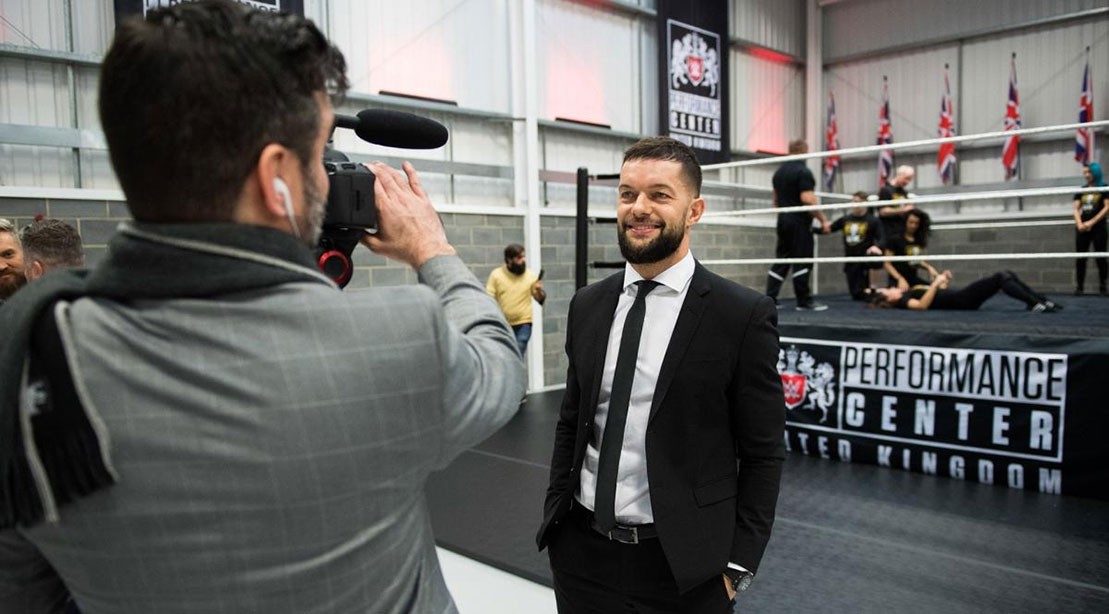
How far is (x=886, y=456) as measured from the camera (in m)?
4.02

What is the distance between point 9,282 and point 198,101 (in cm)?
229

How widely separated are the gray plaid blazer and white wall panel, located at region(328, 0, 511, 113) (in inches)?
228

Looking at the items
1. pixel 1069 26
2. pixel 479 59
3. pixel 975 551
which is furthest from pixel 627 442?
pixel 1069 26

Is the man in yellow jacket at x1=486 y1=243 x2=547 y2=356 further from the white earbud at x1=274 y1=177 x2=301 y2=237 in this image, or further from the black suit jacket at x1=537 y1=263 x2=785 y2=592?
the white earbud at x1=274 y1=177 x2=301 y2=237

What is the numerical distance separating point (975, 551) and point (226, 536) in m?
3.09

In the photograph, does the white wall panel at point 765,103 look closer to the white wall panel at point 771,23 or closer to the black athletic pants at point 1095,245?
the white wall panel at point 771,23

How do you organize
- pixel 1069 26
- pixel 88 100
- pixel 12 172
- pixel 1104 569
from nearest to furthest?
pixel 1104 569, pixel 12 172, pixel 88 100, pixel 1069 26

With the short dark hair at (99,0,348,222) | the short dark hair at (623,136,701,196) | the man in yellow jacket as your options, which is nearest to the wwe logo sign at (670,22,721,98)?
the man in yellow jacket

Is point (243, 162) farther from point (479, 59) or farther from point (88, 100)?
point (479, 59)

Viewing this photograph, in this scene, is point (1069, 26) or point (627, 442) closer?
point (627, 442)

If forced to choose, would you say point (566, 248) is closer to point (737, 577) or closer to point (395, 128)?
point (737, 577)

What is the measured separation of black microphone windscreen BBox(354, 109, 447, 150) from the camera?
0.85 metres

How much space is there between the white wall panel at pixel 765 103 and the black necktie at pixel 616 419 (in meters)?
8.79

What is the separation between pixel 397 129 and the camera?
0.86 meters
